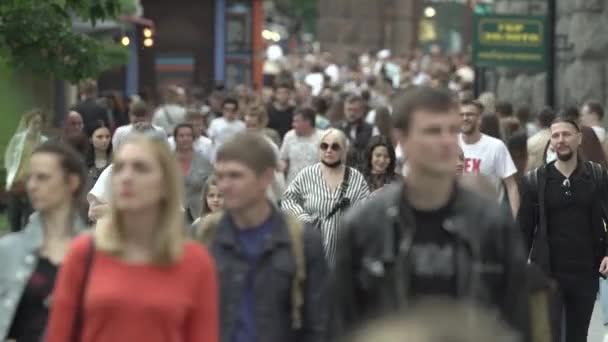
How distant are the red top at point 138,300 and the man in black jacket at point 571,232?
5.41 m

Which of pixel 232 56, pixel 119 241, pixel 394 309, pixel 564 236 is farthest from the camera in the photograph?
pixel 232 56

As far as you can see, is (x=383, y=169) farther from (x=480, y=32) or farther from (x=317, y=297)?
(x=480, y=32)

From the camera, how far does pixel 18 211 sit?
1930 centimetres

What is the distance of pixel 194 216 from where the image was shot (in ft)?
46.0

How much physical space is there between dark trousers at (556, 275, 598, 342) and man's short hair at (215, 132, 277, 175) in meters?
4.63

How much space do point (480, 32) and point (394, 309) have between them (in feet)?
67.1

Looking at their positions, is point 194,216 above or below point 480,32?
below

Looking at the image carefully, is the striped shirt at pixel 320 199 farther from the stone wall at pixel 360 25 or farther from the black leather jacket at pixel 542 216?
the stone wall at pixel 360 25

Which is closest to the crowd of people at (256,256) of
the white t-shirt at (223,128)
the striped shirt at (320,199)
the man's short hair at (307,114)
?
the striped shirt at (320,199)

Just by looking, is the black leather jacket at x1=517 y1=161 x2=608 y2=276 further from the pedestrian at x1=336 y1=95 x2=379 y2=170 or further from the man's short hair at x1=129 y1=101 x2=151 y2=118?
the pedestrian at x1=336 y1=95 x2=379 y2=170

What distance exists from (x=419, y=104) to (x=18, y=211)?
45.5 ft

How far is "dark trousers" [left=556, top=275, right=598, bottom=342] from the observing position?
11.3 metres

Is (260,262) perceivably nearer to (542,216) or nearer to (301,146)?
(542,216)

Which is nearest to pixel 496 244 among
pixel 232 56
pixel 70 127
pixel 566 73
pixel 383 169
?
pixel 383 169
